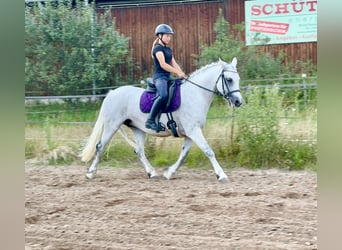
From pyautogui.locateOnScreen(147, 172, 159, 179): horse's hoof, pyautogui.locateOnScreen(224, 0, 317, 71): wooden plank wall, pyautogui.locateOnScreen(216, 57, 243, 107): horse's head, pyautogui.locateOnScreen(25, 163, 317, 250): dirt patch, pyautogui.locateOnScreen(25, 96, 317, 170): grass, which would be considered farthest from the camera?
pyautogui.locateOnScreen(147, 172, 159, 179): horse's hoof

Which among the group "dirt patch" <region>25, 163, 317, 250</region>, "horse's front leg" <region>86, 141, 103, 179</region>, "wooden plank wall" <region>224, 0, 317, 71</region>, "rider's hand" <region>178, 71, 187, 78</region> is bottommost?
"dirt patch" <region>25, 163, 317, 250</region>

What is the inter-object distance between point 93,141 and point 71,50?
0.67m

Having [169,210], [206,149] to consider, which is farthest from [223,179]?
[169,210]

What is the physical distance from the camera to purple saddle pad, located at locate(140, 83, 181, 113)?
3561mm

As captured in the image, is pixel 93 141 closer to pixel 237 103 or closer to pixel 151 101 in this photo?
pixel 151 101

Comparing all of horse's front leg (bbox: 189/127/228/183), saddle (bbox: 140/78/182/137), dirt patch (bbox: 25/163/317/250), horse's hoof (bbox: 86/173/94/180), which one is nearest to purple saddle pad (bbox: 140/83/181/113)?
saddle (bbox: 140/78/182/137)

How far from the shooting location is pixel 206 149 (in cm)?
341

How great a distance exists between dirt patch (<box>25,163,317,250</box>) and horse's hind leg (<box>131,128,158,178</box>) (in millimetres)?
50

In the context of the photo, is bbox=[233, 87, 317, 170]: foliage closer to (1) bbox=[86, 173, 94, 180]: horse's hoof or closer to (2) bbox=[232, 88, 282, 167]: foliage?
(2) bbox=[232, 88, 282, 167]: foliage
